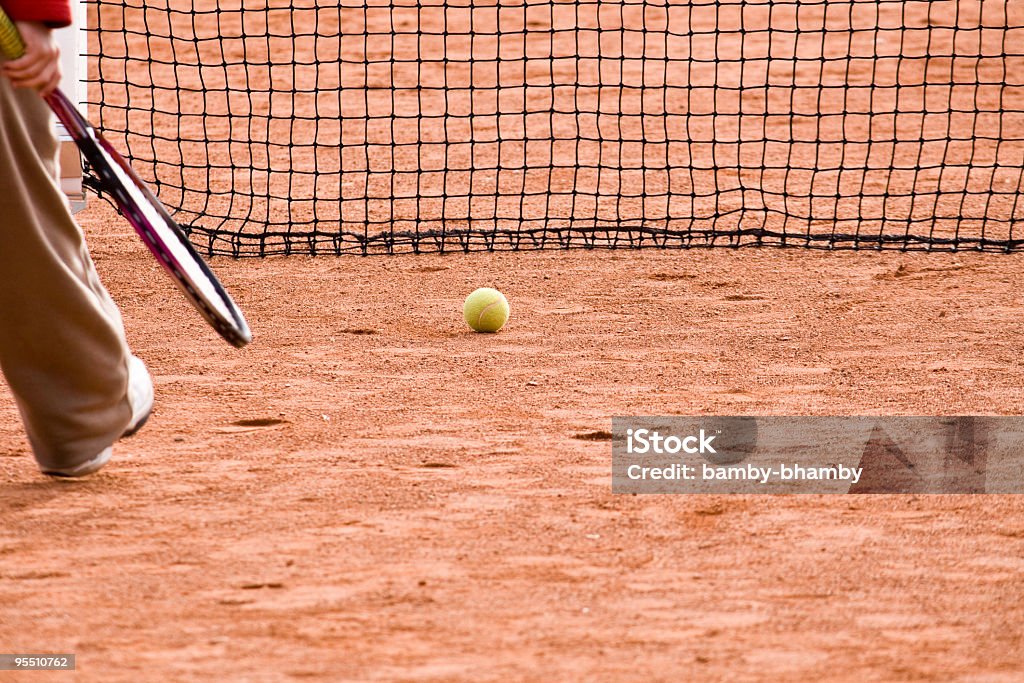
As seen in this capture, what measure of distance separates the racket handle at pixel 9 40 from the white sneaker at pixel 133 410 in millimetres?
753

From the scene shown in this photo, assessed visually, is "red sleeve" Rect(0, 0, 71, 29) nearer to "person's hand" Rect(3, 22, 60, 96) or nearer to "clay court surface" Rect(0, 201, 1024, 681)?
"person's hand" Rect(3, 22, 60, 96)

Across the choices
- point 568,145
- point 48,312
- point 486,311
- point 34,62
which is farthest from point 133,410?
point 568,145

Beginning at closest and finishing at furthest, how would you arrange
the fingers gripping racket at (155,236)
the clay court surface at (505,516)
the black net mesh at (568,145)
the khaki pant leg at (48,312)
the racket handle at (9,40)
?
the clay court surface at (505,516) → the racket handle at (9,40) → the khaki pant leg at (48,312) → the fingers gripping racket at (155,236) → the black net mesh at (568,145)

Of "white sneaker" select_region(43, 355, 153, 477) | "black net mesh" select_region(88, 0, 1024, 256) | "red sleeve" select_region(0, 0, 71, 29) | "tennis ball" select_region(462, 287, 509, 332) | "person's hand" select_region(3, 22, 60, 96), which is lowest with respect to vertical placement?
"black net mesh" select_region(88, 0, 1024, 256)

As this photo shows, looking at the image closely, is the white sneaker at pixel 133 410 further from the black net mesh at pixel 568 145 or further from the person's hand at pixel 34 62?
the black net mesh at pixel 568 145

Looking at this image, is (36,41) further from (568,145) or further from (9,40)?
(568,145)

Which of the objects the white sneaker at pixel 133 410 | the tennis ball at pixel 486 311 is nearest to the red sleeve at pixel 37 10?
the white sneaker at pixel 133 410

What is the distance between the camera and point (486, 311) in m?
4.52

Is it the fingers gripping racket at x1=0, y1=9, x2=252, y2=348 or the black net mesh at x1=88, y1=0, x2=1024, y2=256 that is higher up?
the fingers gripping racket at x1=0, y1=9, x2=252, y2=348

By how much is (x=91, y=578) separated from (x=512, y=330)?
2.13 m

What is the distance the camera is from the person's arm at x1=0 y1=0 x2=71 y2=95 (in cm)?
263

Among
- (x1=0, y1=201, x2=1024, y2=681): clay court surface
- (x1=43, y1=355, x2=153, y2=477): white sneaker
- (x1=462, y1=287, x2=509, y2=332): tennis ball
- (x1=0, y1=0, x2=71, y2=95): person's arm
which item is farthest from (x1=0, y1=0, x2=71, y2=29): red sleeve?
(x1=462, y1=287, x2=509, y2=332): tennis ball

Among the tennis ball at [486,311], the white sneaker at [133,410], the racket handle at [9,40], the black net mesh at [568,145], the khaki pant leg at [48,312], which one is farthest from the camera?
the black net mesh at [568,145]

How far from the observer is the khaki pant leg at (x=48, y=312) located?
276 centimetres
